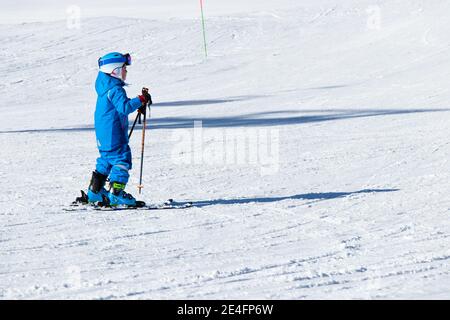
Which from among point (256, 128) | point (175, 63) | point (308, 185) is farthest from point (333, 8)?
point (308, 185)

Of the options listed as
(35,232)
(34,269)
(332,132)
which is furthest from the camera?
(332,132)

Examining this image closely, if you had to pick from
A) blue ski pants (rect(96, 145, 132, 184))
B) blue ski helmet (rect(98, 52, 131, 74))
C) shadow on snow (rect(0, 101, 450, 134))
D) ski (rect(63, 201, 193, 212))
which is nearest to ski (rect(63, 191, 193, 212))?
ski (rect(63, 201, 193, 212))

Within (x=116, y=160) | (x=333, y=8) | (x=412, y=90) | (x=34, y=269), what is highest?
(x=333, y=8)

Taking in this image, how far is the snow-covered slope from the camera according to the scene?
5.84 m

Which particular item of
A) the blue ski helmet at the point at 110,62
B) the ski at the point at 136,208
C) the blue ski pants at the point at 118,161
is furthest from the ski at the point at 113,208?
the blue ski helmet at the point at 110,62

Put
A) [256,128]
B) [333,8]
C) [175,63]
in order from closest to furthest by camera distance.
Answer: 1. [256,128]
2. [175,63]
3. [333,8]

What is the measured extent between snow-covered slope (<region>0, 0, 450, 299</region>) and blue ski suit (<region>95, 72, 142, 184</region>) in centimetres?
47

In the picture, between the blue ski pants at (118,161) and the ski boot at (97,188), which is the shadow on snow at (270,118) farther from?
the blue ski pants at (118,161)

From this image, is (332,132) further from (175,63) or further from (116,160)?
(175,63)

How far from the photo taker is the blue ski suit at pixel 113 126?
839cm

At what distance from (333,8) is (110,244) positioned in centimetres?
2880

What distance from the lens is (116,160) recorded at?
8.48 metres

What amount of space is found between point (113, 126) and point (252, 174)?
2.75m

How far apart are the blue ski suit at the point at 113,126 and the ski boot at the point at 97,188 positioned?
181 millimetres
